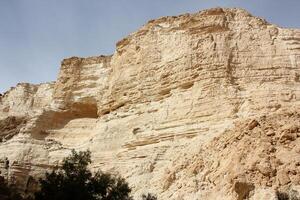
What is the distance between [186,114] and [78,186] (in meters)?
10.5

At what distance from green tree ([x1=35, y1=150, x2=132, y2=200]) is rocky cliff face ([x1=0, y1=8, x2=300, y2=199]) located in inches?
113

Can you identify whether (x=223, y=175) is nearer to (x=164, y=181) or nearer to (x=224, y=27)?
(x=164, y=181)

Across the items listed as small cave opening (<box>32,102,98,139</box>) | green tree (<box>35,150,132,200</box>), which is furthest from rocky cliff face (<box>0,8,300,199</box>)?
green tree (<box>35,150,132,200</box>)

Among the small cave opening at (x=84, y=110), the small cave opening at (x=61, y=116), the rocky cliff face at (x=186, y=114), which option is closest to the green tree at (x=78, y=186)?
the rocky cliff face at (x=186, y=114)

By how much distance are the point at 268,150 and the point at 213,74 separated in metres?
9.93

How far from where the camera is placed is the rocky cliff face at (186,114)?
63.7 feet

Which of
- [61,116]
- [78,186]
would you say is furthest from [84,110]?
[78,186]

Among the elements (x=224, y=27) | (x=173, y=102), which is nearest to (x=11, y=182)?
(x=173, y=102)

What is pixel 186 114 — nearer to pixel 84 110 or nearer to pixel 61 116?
pixel 84 110

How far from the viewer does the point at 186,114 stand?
27297 millimetres

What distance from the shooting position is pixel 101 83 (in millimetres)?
37406

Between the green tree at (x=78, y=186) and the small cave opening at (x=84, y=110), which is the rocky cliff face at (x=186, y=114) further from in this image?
the green tree at (x=78, y=186)

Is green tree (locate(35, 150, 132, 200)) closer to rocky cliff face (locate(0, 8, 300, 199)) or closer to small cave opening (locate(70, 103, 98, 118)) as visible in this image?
rocky cliff face (locate(0, 8, 300, 199))

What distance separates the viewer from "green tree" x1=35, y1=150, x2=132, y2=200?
699 inches
